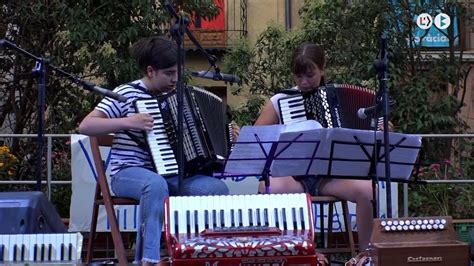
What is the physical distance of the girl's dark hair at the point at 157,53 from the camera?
447 cm

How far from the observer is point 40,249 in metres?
3.53

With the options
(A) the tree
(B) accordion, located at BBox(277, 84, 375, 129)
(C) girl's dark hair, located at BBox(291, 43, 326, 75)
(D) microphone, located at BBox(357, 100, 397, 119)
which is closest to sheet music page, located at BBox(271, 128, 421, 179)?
(D) microphone, located at BBox(357, 100, 397, 119)

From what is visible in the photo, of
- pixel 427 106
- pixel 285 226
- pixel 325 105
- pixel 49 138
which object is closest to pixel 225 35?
pixel 427 106

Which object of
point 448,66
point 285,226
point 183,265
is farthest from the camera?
point 448,66

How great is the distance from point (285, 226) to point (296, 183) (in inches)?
43.8

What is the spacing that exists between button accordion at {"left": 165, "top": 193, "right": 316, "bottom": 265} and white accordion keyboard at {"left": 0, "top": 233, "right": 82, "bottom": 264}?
405 mm

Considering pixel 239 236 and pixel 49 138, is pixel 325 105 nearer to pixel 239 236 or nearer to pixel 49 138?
pixel 239 236

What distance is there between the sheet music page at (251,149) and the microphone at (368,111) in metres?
0.47

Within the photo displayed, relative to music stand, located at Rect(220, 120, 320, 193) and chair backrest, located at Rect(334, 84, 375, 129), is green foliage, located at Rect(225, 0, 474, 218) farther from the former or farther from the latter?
music stand, located at Rect(220, 120, 320, 193)

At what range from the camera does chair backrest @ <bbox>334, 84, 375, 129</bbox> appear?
4.82 meters

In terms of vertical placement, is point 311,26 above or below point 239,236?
above

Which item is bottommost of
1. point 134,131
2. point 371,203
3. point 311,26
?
point 371,203

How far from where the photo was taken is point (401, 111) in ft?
29.9

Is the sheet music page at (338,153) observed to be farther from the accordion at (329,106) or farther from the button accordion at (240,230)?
the button accordion at (240,230)
